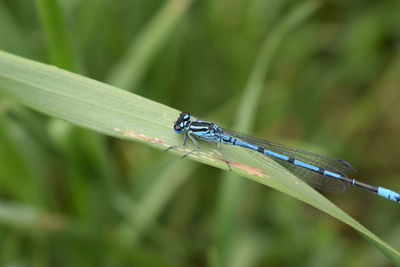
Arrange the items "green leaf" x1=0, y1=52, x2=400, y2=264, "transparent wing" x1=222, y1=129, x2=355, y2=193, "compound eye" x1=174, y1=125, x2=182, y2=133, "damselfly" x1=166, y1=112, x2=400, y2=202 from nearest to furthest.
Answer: "green leaf" x1=0, y1=52, x2=400, y2=264
"compound eye" x1=174, y1=125, x2=182, y2=133
"damselfly" x1=166, y1=112, x2=400, y2=202
"transparent wing" x1=222, y1=129, x2=355, y2=193

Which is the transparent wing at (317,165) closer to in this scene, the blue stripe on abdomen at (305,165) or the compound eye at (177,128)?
the blue stripe on abdomen at (305,165)

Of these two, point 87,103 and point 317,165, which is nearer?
point 87,103

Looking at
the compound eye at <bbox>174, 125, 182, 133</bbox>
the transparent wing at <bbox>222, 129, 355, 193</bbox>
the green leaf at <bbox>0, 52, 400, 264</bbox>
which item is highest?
the transparent wing at <bbox>222, 129, 355, 193</bbox>

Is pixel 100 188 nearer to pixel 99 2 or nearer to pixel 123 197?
pixel 123 197

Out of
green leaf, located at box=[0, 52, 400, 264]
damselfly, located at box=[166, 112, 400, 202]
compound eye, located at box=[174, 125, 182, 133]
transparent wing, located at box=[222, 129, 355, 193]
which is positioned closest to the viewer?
green leaf, located at box=[0, 52, 400, 264]

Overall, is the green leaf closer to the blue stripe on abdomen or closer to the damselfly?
the damselfly

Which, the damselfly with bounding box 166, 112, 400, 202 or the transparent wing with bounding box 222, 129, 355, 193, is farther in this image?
the transparent wing with bounding box 222, 129, 355, 193

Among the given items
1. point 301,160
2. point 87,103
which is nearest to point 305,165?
point 301,160

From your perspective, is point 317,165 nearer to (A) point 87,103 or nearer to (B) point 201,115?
(B) point 201,115

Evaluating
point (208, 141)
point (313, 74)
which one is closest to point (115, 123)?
point (208, 141)

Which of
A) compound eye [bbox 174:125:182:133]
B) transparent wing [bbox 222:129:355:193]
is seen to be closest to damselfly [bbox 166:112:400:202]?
transparent wing [bbox 222:129:355:193]
